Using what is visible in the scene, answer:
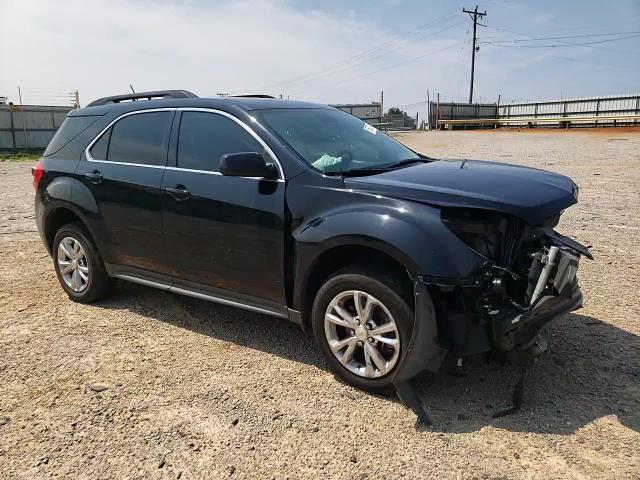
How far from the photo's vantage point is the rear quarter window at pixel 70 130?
16.8 ft

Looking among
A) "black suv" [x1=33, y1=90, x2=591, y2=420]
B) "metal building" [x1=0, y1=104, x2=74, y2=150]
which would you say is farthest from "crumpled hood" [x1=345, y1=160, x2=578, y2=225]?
"metal building" [x1=0, y1=104, x2=74, y2=150]

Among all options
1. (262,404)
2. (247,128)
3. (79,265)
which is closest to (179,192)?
(247,128)

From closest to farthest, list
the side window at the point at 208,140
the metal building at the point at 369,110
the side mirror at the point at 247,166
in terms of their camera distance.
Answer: the side mirror at the point at 247,166
the side window at the point at 208,140
the metal building at the point at 369,110

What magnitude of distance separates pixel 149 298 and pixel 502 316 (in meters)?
3.51

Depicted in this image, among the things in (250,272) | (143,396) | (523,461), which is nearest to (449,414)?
(523,461)

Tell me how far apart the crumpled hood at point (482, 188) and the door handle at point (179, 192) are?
1350mm

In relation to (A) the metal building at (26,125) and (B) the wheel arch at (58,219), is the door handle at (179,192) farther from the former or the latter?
(A) the metal building at (26,125)

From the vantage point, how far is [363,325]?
10.8 feet

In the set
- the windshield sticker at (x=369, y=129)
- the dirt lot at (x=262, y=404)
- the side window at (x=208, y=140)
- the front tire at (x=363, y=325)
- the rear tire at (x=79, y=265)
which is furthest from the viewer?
the rear tire at (x=79, y=265)

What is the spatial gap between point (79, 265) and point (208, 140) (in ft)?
6.44

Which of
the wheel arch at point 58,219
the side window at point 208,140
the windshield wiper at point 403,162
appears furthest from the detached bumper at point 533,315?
the wheel arch at point 58,219

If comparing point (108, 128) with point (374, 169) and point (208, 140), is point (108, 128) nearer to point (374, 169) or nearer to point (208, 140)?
point (208, 140)

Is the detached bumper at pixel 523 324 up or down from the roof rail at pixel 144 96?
down

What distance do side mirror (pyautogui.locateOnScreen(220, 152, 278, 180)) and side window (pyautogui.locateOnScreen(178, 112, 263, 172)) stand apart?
251mm
